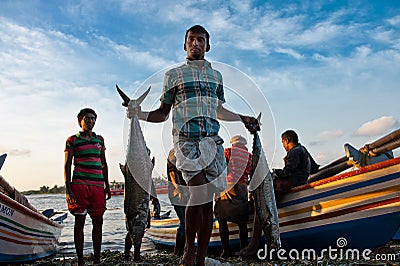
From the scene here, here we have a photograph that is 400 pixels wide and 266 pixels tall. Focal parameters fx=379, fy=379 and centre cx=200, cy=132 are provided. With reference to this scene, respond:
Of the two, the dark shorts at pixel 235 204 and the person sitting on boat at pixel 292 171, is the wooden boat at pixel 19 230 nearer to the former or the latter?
the dark shorts at pixel 235 204

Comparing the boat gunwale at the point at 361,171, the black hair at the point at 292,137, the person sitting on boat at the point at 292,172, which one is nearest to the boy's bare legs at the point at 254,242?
the person sitting on boat at the point at 292,172

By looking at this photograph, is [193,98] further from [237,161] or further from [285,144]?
[285,144]

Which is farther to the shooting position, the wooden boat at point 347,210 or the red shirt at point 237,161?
the red shirt at point 237,161

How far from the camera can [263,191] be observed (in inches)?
210

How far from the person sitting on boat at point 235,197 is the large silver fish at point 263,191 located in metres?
1.09

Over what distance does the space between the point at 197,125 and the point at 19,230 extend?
4429 mm

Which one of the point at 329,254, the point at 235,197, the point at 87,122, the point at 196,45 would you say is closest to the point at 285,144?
the point at 235,197

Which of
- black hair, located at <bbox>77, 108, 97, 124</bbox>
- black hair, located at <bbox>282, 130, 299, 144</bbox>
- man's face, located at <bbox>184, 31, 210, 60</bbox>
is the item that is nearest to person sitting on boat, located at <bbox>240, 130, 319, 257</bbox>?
black hair, located at <bbox>282, 130, 299, 144</bbox>

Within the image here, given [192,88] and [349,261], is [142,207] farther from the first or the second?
[349,261]

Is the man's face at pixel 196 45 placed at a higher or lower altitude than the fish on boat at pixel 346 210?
higher

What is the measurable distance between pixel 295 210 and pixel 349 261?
1136 millimetres

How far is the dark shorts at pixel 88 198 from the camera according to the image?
5.14 m

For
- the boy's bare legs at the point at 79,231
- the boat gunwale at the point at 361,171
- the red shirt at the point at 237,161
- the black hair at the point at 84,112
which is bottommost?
the boy's bare legs at the point at 79,231

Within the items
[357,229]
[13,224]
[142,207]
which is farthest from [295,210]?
[13,224]
